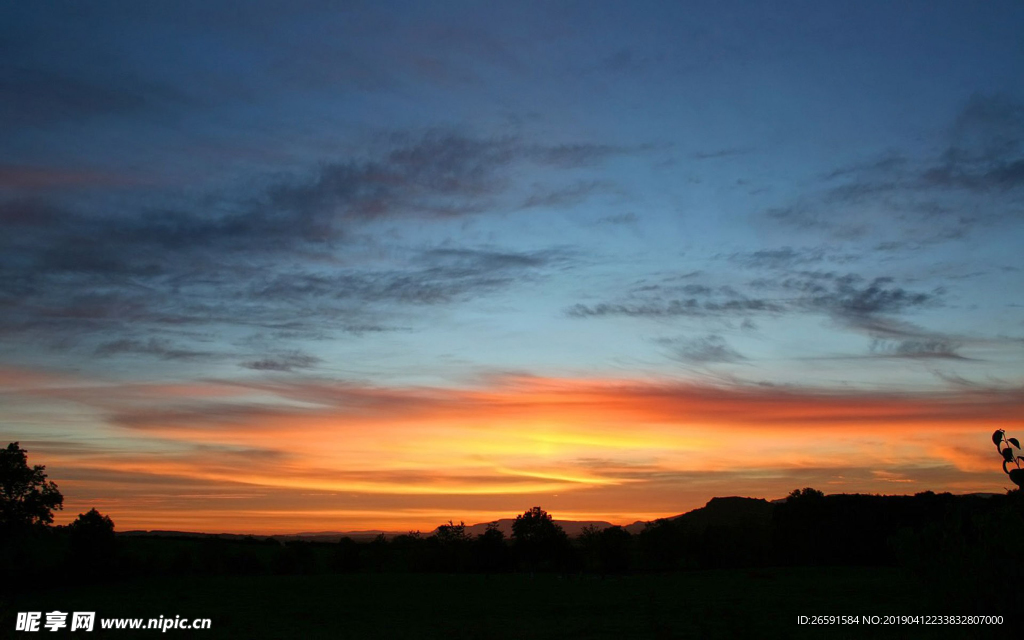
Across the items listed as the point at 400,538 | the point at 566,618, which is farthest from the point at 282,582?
the point at 400,538

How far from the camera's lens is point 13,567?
63.1m

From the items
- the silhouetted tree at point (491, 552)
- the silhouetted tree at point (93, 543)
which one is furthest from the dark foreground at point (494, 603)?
the silhouetted tree at point (491, 552)

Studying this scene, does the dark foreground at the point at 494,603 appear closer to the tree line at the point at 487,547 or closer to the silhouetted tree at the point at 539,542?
the tree line at the point at 487,547

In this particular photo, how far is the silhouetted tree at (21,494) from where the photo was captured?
58.5 m

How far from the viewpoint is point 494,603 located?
172ft

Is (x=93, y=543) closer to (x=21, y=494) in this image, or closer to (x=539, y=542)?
(x=21, y=494)

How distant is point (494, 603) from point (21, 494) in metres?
41.2

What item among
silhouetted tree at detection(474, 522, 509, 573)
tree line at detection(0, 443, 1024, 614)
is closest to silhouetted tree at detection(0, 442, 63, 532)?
tree line at detection(0, 443, 1024, 614)

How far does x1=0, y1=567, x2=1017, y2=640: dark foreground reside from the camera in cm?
3450

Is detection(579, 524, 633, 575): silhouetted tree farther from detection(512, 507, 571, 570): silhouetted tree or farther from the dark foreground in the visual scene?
the dark foreground

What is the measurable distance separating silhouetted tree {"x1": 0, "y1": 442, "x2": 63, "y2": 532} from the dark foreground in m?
6.28

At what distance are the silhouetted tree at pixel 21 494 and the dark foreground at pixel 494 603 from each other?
20.6 feet

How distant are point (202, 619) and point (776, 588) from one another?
139 ft

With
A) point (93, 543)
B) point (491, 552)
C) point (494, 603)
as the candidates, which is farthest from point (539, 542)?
point (93, 543)
